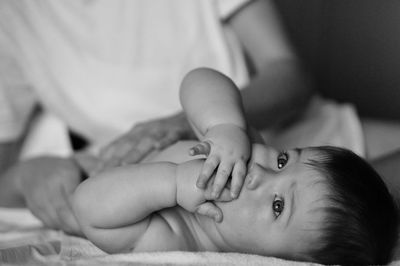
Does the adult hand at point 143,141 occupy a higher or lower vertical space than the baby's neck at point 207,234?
higher

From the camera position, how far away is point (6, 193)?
1212 mm

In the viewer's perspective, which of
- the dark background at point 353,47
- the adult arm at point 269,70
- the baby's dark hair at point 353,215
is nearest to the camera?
the baby's dark hair at point 353,215

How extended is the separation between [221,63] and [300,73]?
187 mm

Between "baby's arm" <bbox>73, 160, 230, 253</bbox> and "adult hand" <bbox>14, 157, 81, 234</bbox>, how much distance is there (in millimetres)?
151

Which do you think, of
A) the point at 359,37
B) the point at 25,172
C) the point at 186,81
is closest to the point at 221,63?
the point at 186,81

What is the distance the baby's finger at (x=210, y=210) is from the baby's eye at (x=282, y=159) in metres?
0.11

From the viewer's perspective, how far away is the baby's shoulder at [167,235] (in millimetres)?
831

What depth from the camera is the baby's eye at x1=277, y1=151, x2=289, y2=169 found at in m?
0.84

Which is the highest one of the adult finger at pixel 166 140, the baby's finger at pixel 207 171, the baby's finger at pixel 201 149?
the baby's finger at pixel 201 149

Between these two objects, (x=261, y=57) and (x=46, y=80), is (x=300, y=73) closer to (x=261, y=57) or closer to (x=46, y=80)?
(x=261, y=57)

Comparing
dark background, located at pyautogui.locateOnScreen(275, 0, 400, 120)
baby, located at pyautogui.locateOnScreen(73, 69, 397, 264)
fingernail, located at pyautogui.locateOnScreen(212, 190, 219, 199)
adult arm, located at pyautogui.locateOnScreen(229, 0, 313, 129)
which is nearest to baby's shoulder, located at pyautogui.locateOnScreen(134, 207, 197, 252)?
baby, located at pyautogui.locateOnScreen(73, 69, 397, 264)

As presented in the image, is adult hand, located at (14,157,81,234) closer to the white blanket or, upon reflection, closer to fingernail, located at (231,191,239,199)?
the white blanket

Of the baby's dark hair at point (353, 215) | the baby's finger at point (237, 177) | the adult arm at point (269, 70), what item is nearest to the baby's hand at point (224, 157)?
the baby's finger at point (237, 177)

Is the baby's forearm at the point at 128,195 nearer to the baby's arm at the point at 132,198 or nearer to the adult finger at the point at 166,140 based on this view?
the baby's arm at the point at 132,198
